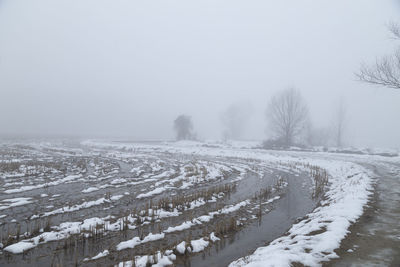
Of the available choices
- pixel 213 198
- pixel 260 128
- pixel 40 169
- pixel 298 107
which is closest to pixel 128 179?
pixel 213 198

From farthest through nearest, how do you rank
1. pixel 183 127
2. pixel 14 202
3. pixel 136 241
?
pixel 183 127 < pixel 14 202 < pixel 136 241

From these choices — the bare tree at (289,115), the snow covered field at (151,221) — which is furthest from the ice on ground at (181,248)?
the bare tree at (289,115)

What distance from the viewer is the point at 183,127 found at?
7919 cm

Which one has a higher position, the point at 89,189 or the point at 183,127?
the point at 183,127

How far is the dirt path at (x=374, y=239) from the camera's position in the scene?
4.71 m

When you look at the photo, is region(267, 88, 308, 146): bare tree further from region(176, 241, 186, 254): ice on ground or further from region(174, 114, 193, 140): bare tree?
region(176, 241, 186, 254): ice on ground

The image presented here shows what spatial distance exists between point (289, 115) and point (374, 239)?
48.0m

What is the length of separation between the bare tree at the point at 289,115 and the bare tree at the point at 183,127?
33.8 metres

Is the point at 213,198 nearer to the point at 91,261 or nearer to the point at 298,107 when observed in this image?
the point at 91,261

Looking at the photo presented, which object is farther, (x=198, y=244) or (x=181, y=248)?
(x=198, y=244)

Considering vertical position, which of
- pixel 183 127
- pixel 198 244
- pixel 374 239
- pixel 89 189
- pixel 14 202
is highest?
pixel 183 127

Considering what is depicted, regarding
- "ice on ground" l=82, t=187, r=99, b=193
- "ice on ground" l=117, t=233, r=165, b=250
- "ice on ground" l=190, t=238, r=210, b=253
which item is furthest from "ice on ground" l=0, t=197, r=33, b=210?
"ice on ground" l=190, t=238, r=210, b=253

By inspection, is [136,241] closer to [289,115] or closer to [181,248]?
[181,248]

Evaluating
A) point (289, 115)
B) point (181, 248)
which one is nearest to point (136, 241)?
point (181, 248)
